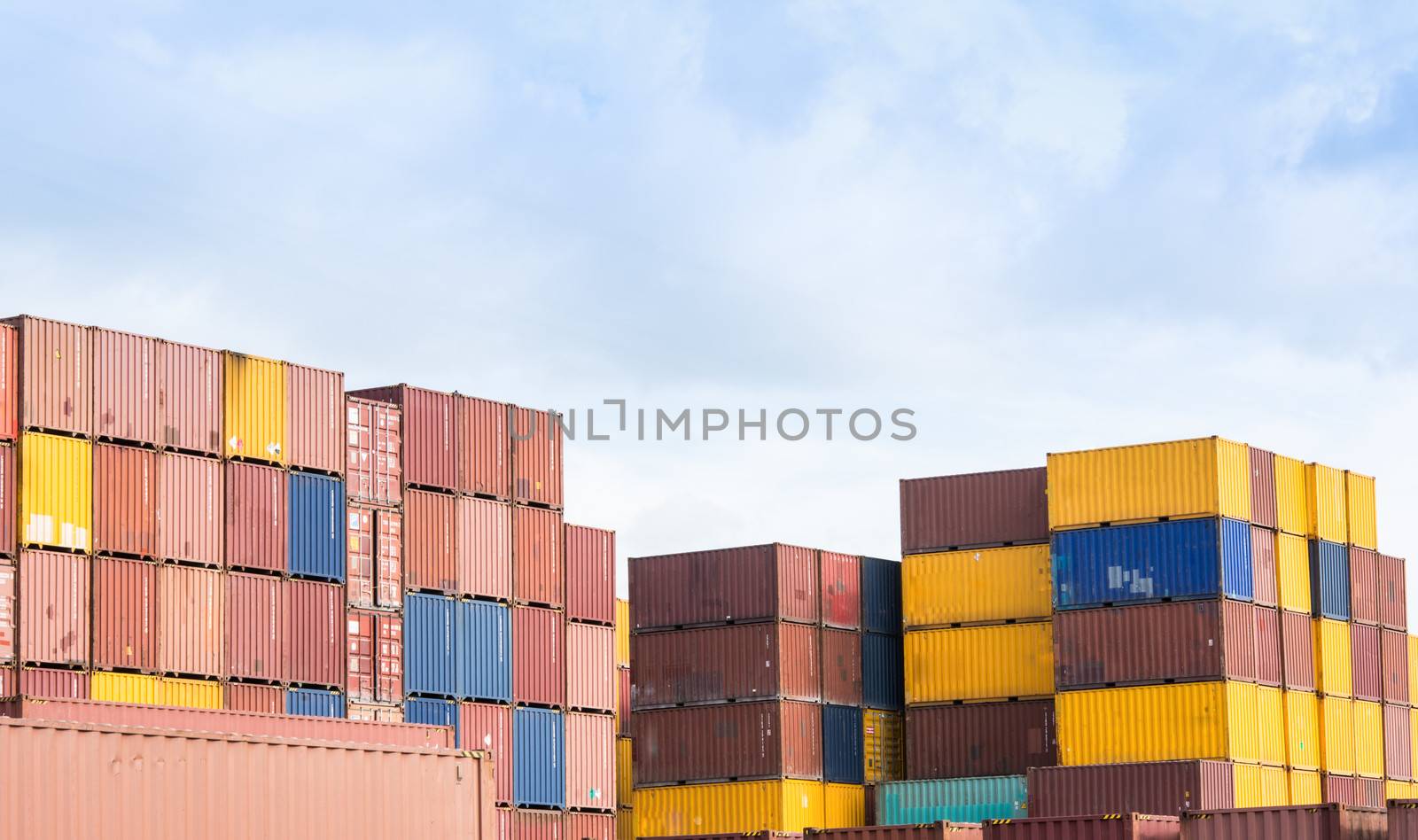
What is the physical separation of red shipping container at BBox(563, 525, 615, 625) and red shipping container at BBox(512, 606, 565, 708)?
0.82 m

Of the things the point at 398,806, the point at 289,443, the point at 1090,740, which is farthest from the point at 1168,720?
the point at 398,806

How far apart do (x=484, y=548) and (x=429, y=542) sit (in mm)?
1524

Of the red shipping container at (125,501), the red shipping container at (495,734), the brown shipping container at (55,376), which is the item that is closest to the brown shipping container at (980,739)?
the red shipping container at (495,734)

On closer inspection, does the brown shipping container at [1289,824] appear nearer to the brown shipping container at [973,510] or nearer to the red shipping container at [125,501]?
the red shipping container at [125,501]

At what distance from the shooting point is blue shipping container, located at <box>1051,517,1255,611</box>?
52.2 metres

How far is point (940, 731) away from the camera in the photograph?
186ft

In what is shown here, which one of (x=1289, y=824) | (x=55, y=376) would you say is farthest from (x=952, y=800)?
(x=1289, y=824)

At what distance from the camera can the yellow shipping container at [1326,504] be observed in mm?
55469

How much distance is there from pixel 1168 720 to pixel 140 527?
75.5 feet

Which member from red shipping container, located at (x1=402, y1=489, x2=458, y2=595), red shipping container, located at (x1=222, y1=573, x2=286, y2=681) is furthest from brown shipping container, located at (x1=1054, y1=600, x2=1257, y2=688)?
red shipping container, located at (x1=222, y1=573, x2=286, y2=681)

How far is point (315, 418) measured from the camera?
1789 inches

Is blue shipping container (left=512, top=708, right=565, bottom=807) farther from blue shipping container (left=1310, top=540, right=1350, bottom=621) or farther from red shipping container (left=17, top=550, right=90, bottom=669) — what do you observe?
blue shipping container (left=1310, top=540, right=1350, bottom=621)

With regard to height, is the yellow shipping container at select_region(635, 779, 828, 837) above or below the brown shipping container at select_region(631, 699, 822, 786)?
below

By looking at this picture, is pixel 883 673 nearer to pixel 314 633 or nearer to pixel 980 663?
pixel 980 663
